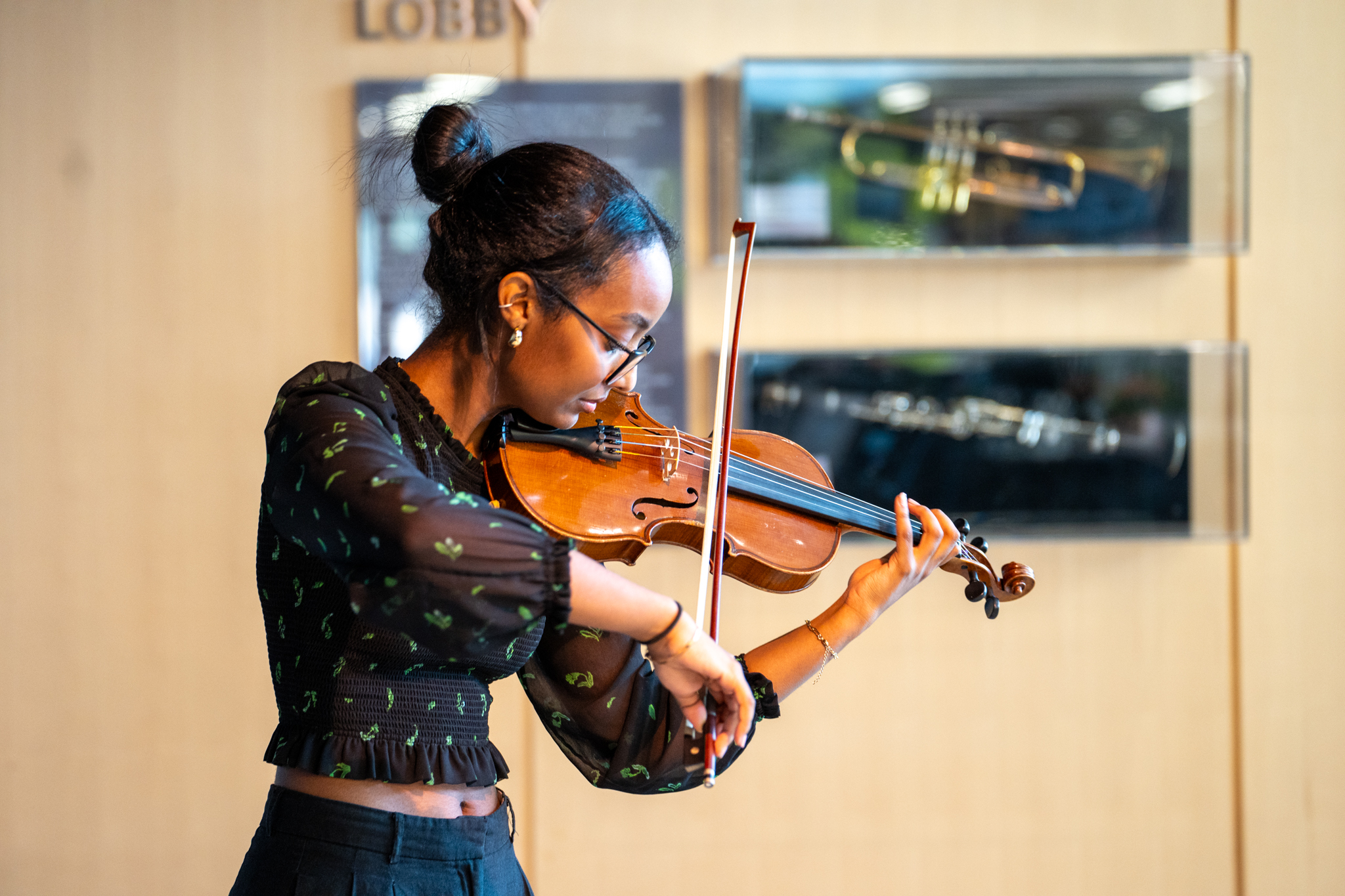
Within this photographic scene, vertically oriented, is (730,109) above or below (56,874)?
above

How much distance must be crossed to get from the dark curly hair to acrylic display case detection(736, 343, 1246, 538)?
45.1 inches

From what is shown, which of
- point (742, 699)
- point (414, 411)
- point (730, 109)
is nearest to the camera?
point (742, 699)

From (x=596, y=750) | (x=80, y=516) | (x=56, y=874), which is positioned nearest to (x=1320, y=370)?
(x=596, y=750)

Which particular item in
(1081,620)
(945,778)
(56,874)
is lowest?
(56,874)

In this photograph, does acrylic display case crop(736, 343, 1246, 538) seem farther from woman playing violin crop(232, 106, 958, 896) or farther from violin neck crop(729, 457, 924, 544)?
woman playing violin crop(232, 106, 958, 896)

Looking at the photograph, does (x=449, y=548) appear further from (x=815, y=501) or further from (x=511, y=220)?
(x=815, y=501)

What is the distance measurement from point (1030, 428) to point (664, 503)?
1.31 m

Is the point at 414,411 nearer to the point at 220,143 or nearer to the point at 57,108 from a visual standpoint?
the point at 220,143

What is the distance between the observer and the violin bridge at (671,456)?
134 centimetres

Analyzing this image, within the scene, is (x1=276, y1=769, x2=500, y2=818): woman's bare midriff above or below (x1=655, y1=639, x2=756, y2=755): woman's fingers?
below

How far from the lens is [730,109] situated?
2.31 m

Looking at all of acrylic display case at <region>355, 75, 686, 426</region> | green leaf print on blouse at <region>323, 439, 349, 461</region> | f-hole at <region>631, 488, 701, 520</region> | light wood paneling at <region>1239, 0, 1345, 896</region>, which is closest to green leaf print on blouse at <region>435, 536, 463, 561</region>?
green leaf print on blouse at <region>323, 439, 349, 461</region>

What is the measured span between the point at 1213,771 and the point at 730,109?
5.83 feet

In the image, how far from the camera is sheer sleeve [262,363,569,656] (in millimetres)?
828
